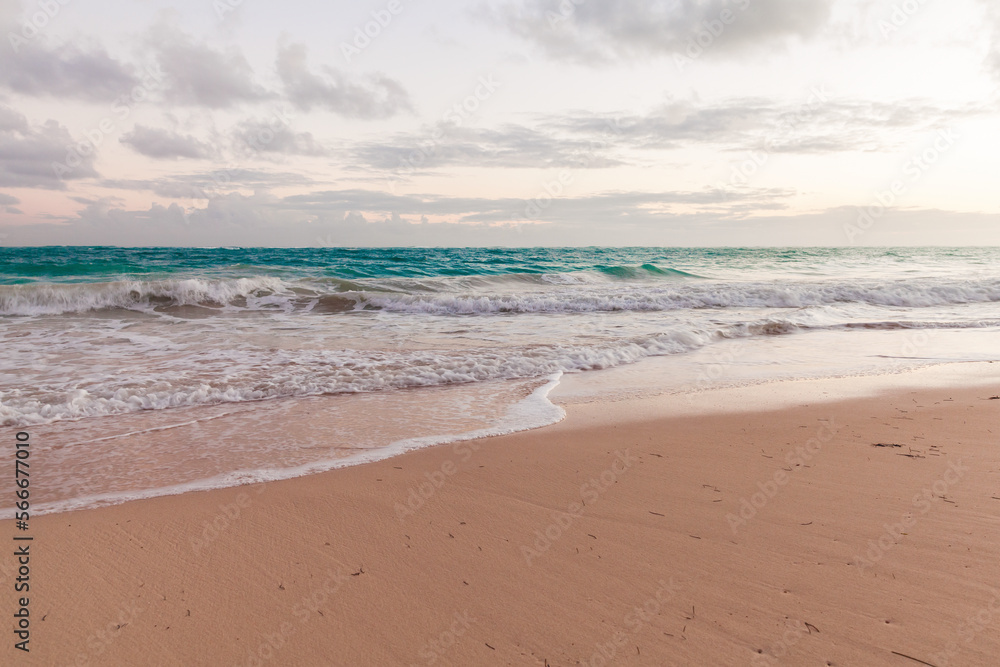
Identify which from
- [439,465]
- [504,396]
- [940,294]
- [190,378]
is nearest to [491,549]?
[439,465]

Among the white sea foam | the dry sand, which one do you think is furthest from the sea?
the dry sand

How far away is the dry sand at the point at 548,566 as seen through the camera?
215 centimetres

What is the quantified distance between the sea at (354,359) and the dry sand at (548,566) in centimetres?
78

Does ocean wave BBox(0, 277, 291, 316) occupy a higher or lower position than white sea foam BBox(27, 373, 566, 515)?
higher

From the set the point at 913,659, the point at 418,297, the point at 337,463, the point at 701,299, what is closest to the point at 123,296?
the point at 418,297

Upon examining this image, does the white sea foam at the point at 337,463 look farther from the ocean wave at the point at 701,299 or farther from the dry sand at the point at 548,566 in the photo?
the ocean wave at the point at 701,299

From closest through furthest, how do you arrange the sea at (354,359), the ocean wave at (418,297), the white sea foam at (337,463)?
1. the white sea foam at (337,463)
2. the sea at (354,359)
3. the ocean wave at (418,297)

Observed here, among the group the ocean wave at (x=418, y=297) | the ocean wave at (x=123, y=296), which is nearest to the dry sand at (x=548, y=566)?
the ocean wave at (x=418, y=297)

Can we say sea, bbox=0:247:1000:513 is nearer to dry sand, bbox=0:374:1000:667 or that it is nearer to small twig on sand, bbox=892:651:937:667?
dry sand, bbox=0:374:1000:667

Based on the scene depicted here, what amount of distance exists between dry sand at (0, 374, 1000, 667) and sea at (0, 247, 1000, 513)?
0.78m

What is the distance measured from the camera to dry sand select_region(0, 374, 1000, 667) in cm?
215

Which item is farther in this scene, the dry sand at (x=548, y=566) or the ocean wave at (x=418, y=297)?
the ocean wave at (x=418, y=297)

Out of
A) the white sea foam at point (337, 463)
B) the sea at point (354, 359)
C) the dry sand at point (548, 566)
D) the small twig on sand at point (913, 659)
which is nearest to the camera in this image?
the small twig on sand at point (913, 659)

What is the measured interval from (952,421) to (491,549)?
15.8 feet
